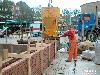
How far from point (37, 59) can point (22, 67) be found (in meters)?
2.56

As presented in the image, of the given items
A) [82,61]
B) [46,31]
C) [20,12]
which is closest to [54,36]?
[46,31]

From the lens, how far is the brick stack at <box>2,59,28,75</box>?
6.28 m

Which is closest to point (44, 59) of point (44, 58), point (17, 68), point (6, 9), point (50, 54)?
point (44, 58)

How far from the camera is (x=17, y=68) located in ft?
23.4

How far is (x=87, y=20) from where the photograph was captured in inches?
1087

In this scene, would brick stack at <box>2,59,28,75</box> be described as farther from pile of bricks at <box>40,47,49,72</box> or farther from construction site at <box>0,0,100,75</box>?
pile of bricks at <box>40,47,49,72</box>

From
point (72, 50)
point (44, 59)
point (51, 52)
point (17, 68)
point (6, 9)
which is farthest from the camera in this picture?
point (6, 9)

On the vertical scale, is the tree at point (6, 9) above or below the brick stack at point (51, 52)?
above

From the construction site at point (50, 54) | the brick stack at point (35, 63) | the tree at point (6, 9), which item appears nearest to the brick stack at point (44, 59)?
the construction site at point (50, 54)

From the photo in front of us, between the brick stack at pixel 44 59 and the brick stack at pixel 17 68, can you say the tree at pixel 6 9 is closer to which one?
the brick stack at pixel 44 59

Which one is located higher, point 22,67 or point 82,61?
point 22,67

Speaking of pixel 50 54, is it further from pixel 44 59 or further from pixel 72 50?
pixel 44 59

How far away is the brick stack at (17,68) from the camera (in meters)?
6.28

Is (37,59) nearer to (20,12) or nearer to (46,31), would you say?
(46,31)
